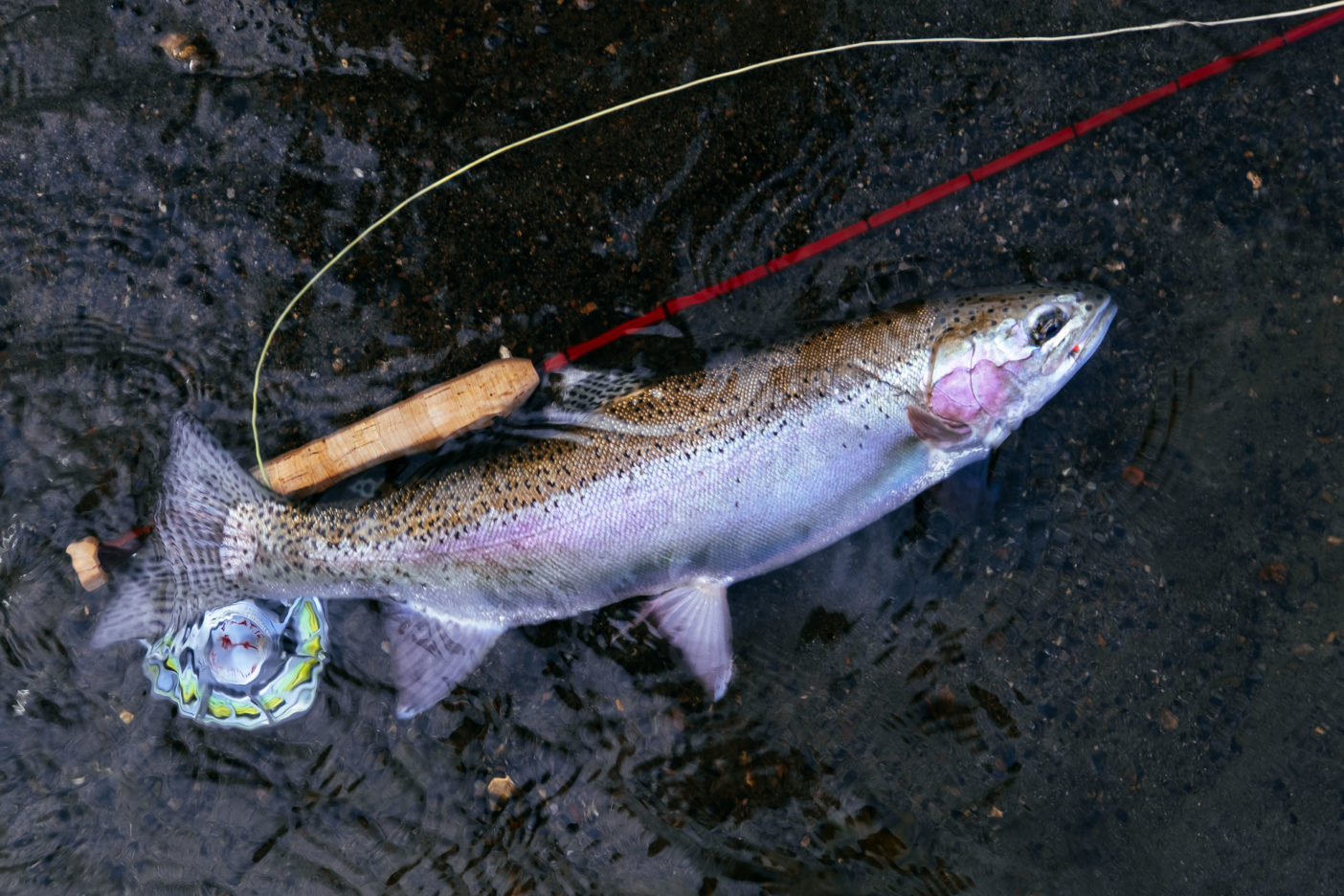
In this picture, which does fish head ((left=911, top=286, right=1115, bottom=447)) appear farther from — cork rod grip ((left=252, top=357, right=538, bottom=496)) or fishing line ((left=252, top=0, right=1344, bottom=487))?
cork rod grip ((left=252, top=357, right=538, bottom=496))

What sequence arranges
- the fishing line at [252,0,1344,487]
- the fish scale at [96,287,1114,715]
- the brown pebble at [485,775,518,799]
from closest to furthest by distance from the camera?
1. the fish scale at [96,287,1114,715]
2. the fishing line at [252,0,1344,487]
3. the brown pebble at [485,775,518,799]

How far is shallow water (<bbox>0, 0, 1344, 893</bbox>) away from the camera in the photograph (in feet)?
10.1

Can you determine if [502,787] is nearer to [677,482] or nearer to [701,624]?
[701,624]

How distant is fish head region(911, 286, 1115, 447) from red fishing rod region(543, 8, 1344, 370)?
508 mm

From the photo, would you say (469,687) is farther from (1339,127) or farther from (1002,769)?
(1339,127)

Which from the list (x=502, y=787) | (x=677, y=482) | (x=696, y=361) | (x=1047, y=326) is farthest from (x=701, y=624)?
(x=1047, y=326)

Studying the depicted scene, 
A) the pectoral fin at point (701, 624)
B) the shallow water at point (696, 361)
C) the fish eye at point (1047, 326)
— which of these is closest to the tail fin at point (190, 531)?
the shallow water at point (696, 361)

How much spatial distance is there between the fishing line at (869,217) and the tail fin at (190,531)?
0.20 meters

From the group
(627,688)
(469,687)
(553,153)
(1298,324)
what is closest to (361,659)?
(469,687)

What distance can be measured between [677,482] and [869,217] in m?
1.32

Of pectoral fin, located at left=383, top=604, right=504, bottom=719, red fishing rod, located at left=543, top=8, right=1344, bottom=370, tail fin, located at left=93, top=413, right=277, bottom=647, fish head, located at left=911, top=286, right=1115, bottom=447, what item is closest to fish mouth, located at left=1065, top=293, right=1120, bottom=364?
fish head, located at left=911, top=286, right=1115, bottom=447

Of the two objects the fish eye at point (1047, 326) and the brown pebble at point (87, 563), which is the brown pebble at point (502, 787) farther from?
the fish eye at point (1047, 326)

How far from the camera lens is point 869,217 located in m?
3.12

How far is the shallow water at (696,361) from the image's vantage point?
3.09 metres
